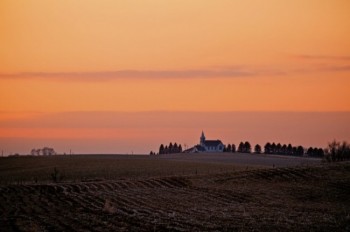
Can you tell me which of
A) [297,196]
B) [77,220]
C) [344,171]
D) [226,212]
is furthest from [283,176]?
[77,220]

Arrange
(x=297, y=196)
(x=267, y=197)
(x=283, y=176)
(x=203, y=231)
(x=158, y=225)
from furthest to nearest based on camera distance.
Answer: (x=283, y=176) → (x=297, y=196) → (x=267, y=197) → (x=158, y=225) → (x=203, y=231)

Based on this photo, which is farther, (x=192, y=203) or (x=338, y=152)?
(x=338, y=152)

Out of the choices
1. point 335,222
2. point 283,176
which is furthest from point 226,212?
point 283,176

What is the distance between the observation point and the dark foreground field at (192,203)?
3388 cm

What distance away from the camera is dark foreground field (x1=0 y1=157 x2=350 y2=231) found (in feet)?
111

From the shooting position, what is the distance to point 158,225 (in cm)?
3288

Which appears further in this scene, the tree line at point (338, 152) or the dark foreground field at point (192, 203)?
the tree line at point (338, 152)

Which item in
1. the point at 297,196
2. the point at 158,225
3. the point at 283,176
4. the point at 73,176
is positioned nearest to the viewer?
the point at 158,225

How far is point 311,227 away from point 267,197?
2495cm

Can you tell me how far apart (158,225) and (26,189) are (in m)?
32.4

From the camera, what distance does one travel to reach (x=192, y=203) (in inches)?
1987

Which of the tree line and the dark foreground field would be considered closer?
the dark foreground field

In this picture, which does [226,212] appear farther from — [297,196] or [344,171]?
[344,171]

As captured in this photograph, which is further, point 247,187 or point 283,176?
point 283,176
